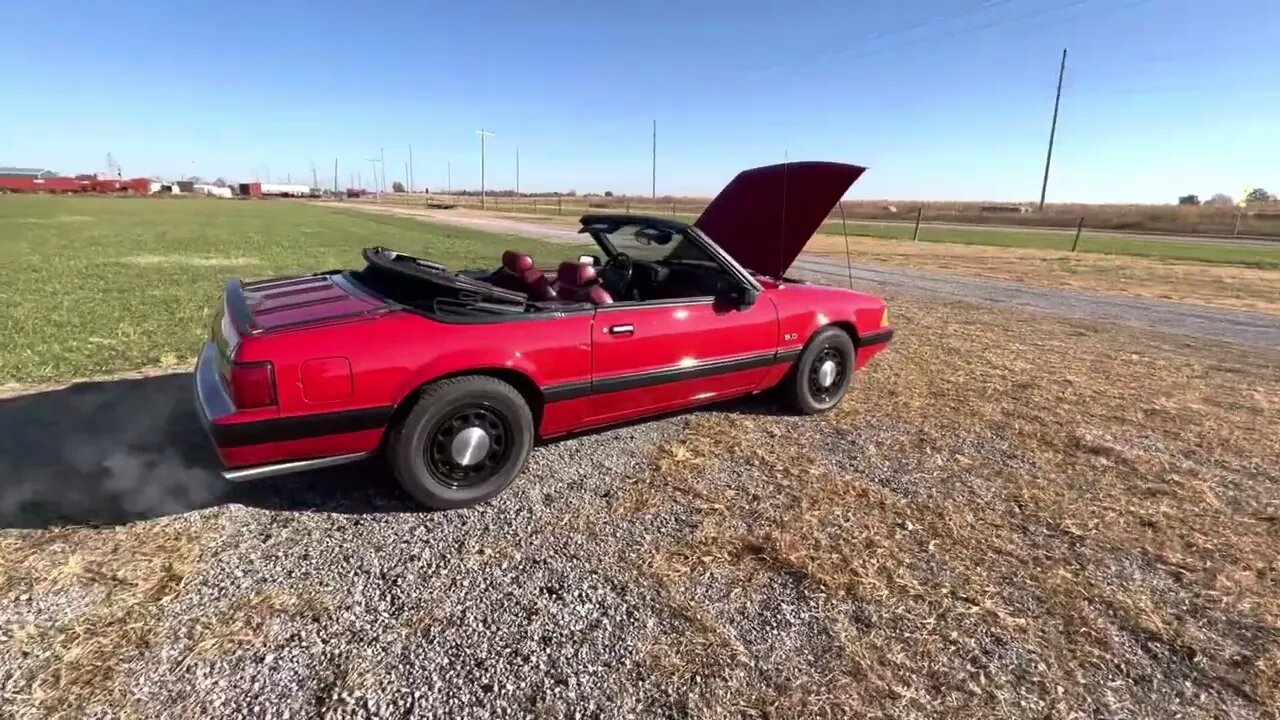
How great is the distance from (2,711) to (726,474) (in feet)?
9.23

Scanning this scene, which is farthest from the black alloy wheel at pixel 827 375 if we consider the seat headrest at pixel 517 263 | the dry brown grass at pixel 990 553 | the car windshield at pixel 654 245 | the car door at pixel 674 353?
the seat headrest at pixel 517 263

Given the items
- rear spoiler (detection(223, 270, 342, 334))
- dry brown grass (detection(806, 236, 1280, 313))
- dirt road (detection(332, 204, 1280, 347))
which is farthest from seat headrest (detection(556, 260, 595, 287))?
dry brown grass (detection(806, 236, 1280, 313))

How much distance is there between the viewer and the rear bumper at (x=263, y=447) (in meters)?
2.56

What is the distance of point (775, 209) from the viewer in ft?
15.5

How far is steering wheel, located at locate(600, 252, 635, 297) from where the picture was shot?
4.10 m

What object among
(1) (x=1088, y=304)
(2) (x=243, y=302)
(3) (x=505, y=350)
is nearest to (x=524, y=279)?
(3) (x=505, y=350)

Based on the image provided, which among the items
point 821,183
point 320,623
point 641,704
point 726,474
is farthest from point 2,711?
point 821,183

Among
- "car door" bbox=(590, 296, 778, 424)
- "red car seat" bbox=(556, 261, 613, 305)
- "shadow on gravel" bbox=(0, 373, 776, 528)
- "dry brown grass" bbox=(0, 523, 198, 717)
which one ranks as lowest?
"dry brown grass" bbox=(0, 523, 198, 717)

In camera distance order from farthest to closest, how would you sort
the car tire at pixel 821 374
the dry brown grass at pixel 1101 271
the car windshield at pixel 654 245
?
the dry brown grass at pixel 1101 271, the car tire at pixel 821 374, the car windshield at pixel 654 245

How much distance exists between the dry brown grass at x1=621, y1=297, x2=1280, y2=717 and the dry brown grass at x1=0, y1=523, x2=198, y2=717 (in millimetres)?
1688

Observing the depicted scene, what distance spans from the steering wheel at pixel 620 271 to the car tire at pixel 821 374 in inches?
48.9

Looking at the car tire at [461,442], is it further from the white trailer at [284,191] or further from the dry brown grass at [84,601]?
the white trailer at [284,191]

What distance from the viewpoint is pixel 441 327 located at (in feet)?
9.38

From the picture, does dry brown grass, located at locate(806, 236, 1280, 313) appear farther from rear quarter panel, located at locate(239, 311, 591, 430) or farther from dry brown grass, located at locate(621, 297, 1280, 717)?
rear quarter panel, located at locate(239, 311, 591, 430)
